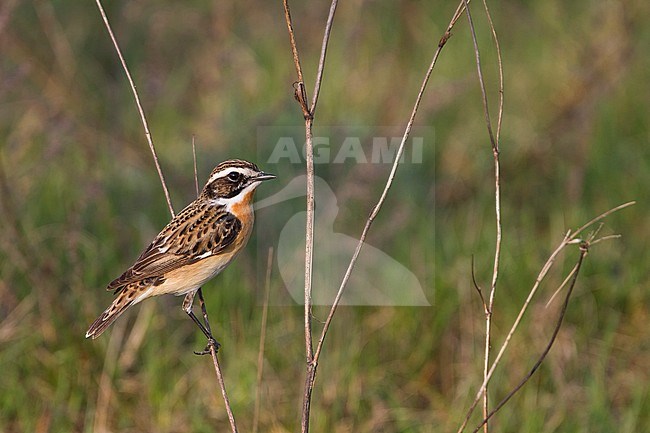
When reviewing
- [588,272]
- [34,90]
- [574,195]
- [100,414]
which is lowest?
[100,414]

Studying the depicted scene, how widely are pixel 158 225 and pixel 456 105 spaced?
291cm

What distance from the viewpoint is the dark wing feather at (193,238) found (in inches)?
158

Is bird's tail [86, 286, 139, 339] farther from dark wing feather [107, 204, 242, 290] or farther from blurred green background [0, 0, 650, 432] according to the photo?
blurred green background [0, 0, 650, 432]

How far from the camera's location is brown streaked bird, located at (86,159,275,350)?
3.95m

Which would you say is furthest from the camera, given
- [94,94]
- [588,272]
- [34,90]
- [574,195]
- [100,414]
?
[94,94]

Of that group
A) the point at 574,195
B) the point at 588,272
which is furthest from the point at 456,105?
the point at 588,272

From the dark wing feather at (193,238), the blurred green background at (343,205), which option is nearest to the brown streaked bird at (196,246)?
the dark wing feather at (193,238)

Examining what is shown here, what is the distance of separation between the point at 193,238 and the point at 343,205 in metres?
2.65

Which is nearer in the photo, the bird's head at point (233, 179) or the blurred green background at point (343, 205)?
the bird's head at point (233, 179)

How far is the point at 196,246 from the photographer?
4.05 meters

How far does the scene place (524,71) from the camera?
27.8ft

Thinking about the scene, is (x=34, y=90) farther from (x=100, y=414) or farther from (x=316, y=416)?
(x=316, y=416)

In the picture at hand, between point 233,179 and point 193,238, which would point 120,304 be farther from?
point 233,179

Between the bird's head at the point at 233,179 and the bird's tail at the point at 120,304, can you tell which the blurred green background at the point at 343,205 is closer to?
the bird's tail at the point at 120,304
